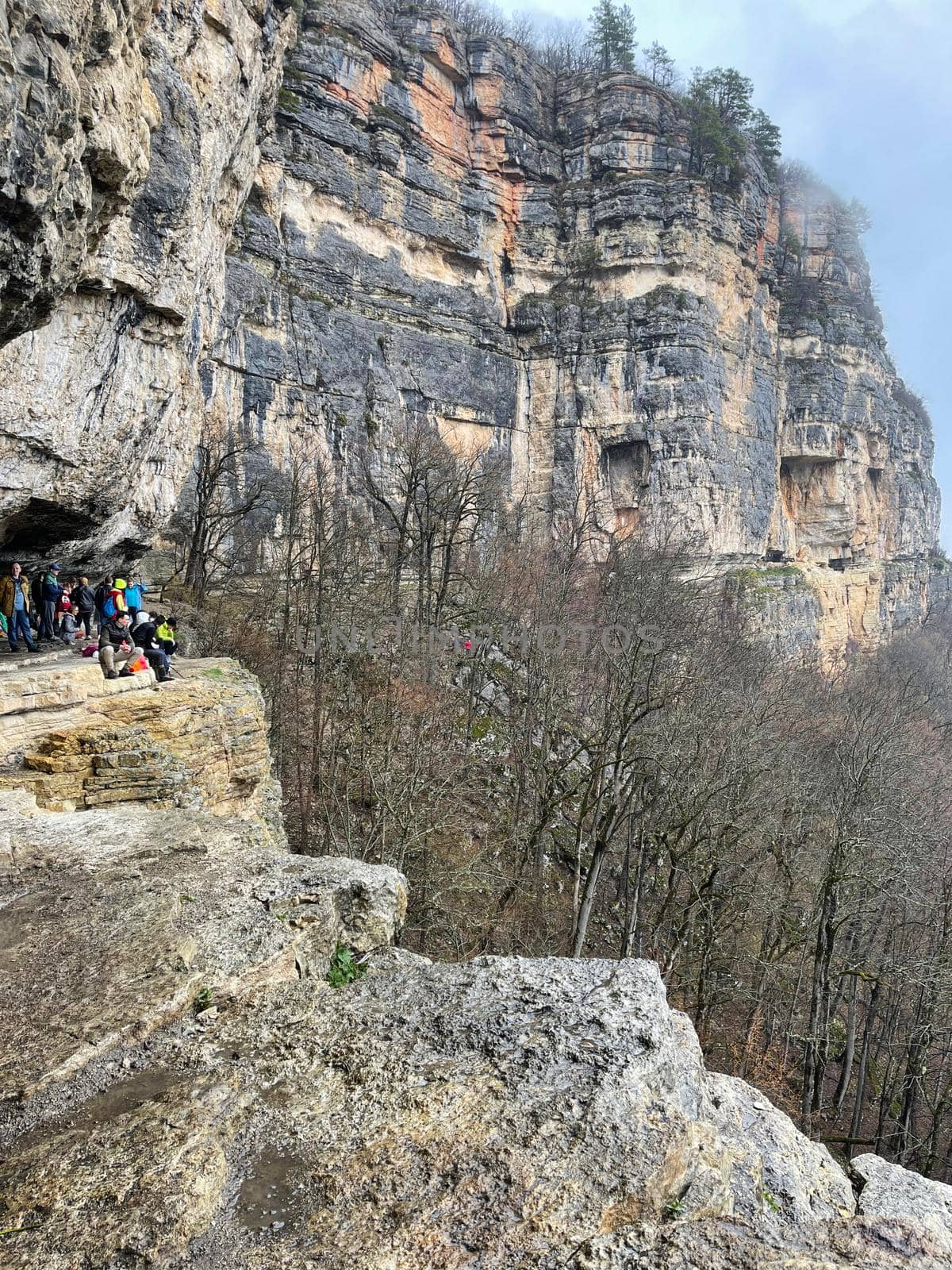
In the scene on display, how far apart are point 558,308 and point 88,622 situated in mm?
37990

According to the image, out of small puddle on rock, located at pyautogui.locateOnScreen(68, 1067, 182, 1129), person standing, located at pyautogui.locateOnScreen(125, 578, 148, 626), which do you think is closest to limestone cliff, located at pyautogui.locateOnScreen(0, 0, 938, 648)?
person standing, located at pyautogui.locateOnScreen(125, 578, 148, 626)

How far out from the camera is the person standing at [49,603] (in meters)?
11.7

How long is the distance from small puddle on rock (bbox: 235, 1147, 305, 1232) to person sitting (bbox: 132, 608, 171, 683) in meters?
8.02

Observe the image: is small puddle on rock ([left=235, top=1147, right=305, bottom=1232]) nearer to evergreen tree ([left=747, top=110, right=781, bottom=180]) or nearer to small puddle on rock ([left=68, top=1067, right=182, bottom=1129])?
small puddle on rock ([left=68, top=1067, right=182, bottom=1129])

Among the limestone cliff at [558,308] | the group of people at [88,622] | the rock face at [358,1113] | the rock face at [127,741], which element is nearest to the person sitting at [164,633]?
the group of people at [88,622]

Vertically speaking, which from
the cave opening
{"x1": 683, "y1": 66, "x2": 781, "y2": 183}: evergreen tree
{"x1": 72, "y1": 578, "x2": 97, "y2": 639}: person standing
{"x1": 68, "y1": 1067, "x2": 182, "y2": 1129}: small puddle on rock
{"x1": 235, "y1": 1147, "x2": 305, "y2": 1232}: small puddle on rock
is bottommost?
{"x1": 235, "y1": 1147, "x2": 305, "y2": 1232}: small puddle on rock

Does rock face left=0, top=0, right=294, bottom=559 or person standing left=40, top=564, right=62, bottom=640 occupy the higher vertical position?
rock face left=0, top=0, right=294, bottom=559

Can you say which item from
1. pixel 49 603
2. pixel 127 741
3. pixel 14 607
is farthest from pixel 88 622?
pixel 127 741

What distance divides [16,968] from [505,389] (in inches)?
1637

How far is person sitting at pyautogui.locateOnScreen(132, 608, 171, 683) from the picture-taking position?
9688 millimetres

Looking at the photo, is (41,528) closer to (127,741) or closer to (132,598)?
(132,598)

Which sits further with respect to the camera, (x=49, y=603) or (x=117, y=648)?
(x=49, y=603)

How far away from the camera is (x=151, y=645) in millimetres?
9891

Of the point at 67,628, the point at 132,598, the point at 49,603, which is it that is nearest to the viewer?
the point at 132,598
